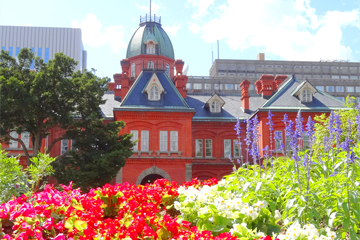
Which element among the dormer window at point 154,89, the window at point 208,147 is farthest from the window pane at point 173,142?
the window at point 208,147

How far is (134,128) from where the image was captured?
29953 mm

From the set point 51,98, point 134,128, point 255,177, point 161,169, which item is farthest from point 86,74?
point 255,177

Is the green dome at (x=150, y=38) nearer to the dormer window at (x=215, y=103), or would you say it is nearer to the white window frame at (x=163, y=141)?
the dormer window at (x=215, y=103)

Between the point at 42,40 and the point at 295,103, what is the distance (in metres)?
96.8

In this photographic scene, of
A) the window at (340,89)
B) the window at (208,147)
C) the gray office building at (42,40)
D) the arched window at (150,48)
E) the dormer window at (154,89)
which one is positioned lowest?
the window at (208,147)

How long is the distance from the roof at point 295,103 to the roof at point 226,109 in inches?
114

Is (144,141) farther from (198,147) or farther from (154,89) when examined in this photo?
(198,147)

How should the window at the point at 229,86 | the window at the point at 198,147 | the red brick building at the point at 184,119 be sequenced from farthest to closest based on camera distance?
1. the window at the point at 229,86
2. the window at the point at 198,147
3. the red brick building at the point at 184,119

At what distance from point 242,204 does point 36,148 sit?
69.7ft

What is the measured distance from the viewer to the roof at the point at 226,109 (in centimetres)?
3375

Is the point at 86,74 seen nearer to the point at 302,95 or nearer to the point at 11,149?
the point at 11,149

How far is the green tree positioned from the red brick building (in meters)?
4.50

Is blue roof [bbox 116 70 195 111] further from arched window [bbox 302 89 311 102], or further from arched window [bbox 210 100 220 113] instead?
arched window [bbox 302 89 311 102]

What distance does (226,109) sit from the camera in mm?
35531
